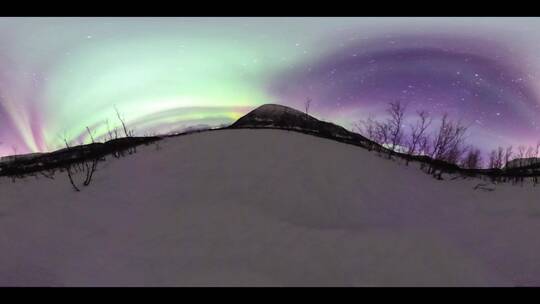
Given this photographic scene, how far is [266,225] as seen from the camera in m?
7.08

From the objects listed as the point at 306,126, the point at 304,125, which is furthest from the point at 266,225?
the point at 304,125

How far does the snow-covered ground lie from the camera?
5.45 metres

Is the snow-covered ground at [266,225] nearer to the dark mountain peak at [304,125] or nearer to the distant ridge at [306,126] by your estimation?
the distant ridge at [306,126]

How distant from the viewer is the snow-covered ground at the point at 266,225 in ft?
17.9

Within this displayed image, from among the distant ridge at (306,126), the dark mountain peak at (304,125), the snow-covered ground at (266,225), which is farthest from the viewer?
the dark mountain peak at (304,125)

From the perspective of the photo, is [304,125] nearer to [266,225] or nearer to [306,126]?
[306,126]

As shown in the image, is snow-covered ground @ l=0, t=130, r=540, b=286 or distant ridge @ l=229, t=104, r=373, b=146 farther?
distant ridge @ l=229, t=104, r=373, b=146

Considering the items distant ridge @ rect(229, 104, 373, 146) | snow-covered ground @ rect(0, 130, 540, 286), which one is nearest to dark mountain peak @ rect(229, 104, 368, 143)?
distant ridge @ rect(229, 104, 373, 146)

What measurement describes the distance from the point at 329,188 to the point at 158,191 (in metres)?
4.58

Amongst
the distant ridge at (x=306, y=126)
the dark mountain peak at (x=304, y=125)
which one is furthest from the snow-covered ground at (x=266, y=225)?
the dark mountain peak at (x=304, y=125)

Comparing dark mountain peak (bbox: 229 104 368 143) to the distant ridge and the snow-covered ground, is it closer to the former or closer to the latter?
the distant ridge

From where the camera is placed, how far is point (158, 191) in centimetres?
903
